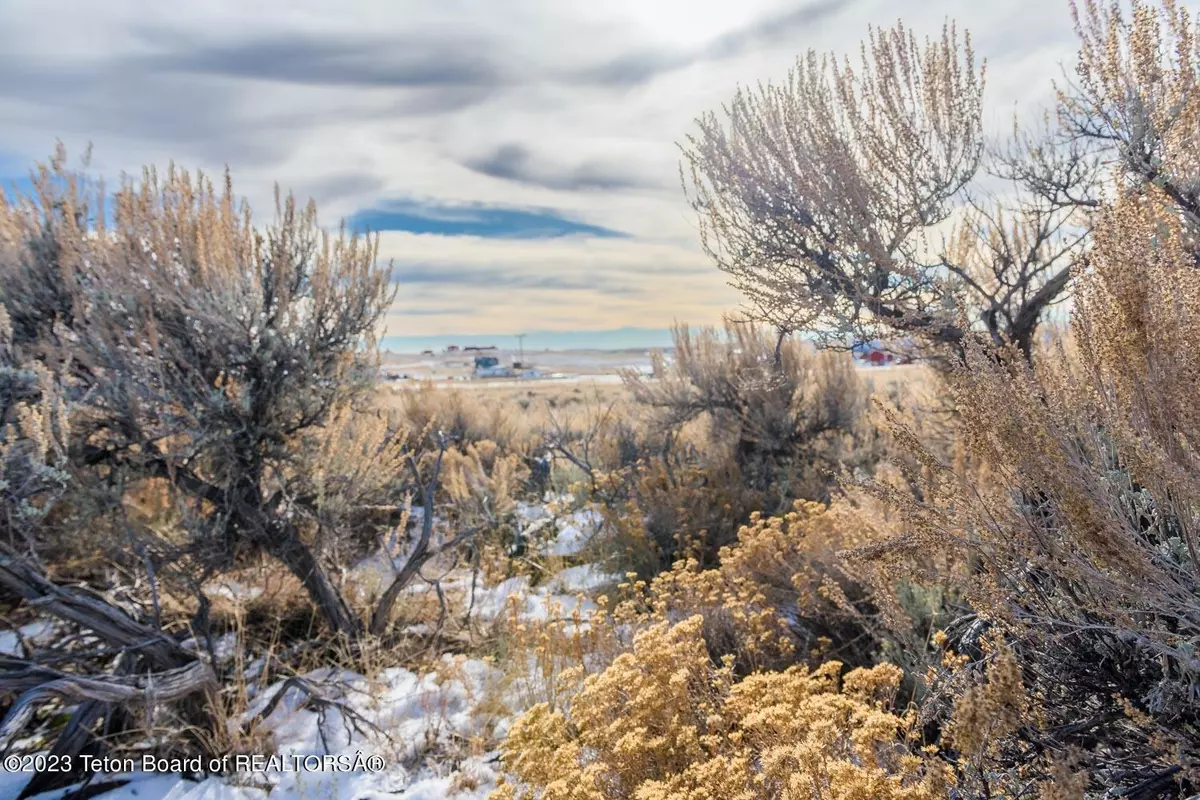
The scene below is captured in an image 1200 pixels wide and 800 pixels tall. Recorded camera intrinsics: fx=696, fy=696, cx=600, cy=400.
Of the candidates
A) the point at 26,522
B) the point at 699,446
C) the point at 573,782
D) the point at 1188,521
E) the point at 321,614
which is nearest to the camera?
the point at 1188,521

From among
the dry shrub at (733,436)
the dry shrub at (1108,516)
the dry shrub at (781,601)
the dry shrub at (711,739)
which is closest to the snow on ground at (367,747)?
the dry shrub at (711,739)

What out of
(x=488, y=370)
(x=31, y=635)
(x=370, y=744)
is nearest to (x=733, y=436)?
(x=370, y=744)

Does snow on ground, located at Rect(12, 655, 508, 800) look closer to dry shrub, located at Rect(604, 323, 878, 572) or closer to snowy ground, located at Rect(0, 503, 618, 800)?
snowy ground, located at Rect(0, 503, 618, 800)

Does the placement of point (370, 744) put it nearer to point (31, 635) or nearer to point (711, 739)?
point (711, 739)

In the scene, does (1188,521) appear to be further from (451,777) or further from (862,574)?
(451,777)

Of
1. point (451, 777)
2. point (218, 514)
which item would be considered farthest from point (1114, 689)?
point (218, 514)

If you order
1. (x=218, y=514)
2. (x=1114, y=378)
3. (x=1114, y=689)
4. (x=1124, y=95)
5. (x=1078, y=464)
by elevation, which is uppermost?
(x=1124, y=95)

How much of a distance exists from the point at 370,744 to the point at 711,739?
2375 millimetres

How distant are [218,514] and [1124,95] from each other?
5803 mm

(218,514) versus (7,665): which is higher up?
(218,514)

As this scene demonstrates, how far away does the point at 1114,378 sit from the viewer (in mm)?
1916

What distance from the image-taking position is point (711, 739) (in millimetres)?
2309

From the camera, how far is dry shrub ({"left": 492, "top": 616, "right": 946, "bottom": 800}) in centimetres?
195

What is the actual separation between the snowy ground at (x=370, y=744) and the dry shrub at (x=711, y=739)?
0.70 meters
